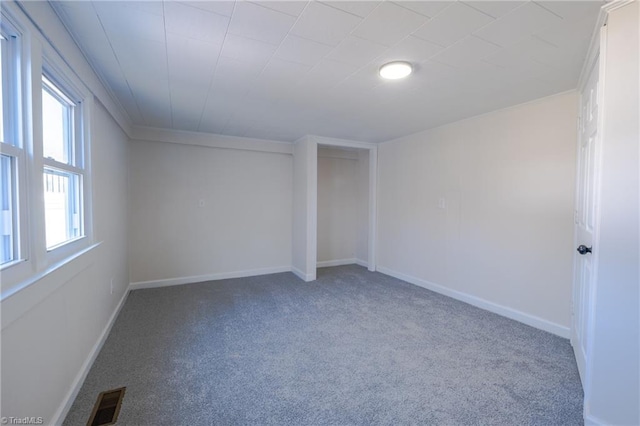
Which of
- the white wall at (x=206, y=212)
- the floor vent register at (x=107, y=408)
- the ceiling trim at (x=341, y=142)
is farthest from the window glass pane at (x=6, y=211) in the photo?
the ceiling trim at (x=341, y=142)

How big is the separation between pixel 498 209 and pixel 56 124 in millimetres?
4078

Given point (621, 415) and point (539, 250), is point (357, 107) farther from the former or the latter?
point (621, 415)

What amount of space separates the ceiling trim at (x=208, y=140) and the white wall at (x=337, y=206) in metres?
0.99

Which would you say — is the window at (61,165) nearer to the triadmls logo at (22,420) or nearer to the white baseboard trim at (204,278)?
the triadmls logo at (22,420)

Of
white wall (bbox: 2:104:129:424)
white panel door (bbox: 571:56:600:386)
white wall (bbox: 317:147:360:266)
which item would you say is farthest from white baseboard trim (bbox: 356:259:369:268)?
white wall (bbox: 2:104:129:424)

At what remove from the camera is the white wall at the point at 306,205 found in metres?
4.59

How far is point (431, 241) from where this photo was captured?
4.17m

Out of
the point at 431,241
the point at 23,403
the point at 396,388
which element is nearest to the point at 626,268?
the point at 396,388

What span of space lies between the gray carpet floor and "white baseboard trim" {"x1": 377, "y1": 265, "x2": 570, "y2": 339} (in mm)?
104

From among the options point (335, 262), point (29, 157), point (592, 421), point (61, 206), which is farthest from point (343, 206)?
point (29, 157)

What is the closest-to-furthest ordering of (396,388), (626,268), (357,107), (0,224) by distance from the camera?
(0,224) < (626,268) < (396,388) < (357,107)

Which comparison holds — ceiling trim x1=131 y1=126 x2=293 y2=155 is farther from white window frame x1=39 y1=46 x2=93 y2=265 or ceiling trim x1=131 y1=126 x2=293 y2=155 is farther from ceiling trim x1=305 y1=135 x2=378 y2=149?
white window frame x1=39 y1=46 x2=93 y2=265

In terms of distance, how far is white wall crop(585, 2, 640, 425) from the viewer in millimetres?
1471

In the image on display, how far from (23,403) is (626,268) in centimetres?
297
